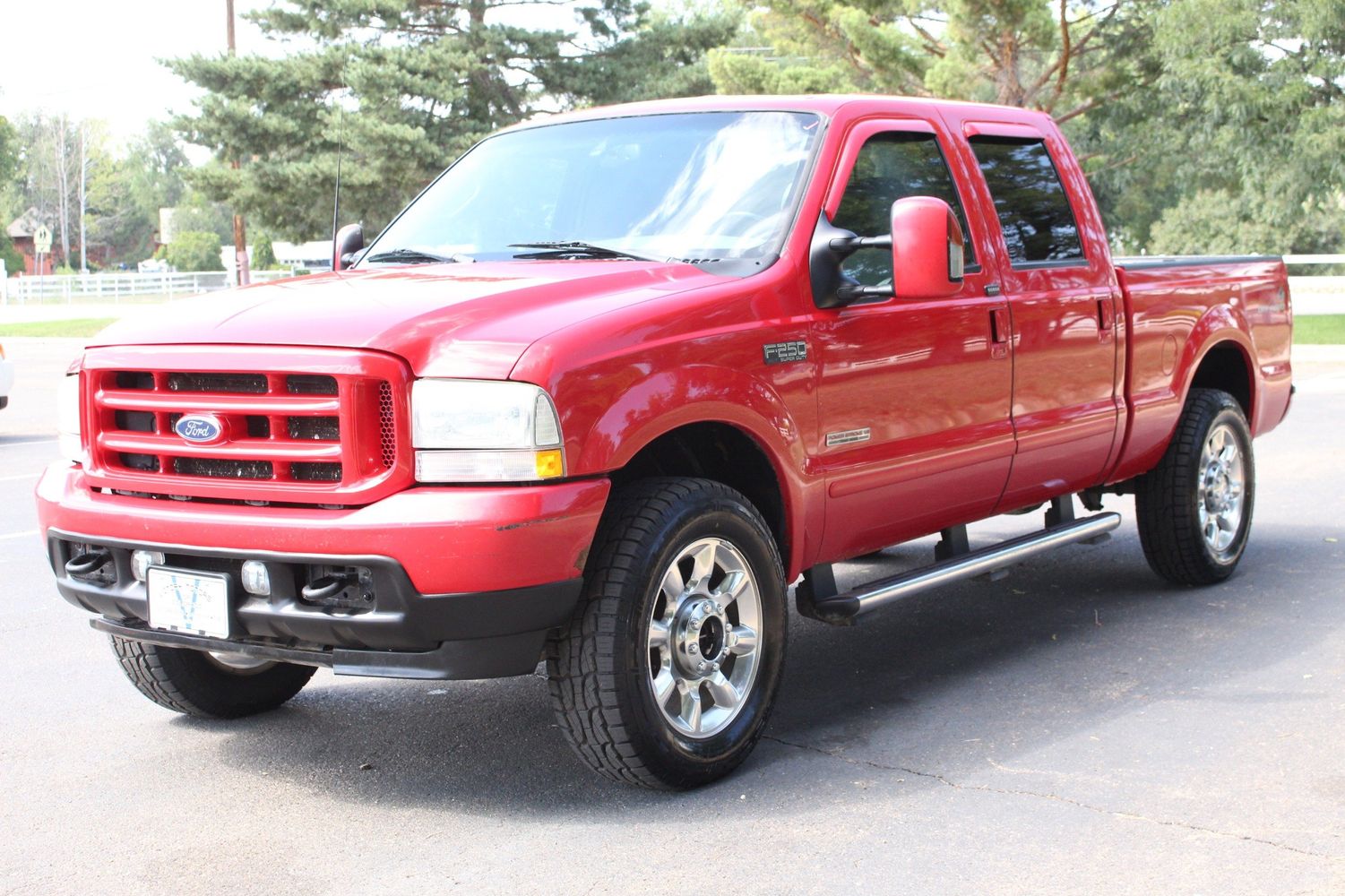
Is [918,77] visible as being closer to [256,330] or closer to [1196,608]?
[1196,608]

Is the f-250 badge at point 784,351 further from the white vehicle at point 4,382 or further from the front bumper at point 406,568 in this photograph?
the white vehicle at point 4,382

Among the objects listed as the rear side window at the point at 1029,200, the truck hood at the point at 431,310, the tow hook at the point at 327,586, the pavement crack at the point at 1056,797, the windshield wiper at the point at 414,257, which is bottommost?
the pavement crack at the point at 1056,797

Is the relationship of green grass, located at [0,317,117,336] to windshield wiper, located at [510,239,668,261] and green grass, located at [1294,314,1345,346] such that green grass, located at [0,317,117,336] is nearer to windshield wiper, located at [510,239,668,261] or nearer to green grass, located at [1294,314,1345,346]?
green grass, located at [1294,314,1345,346]

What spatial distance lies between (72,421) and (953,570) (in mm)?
2877

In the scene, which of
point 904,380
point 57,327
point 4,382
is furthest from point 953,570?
point 57,327

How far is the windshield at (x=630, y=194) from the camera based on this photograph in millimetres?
5000

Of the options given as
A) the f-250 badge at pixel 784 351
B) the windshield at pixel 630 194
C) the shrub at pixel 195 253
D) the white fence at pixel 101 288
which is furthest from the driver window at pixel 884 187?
the shrub at pixel 195 253

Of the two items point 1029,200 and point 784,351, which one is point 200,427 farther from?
point 1029,200

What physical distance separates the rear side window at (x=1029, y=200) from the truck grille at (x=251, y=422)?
278cm

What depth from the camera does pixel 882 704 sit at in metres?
5.29

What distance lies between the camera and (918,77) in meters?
33.2

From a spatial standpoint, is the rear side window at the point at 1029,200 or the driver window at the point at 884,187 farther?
the rear side window at the point at 1029,200

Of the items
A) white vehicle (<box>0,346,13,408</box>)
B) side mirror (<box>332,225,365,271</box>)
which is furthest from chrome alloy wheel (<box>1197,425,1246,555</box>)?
white vehicle (<box>0,346,13,408</box>)

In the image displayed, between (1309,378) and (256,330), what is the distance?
16.0 metres
